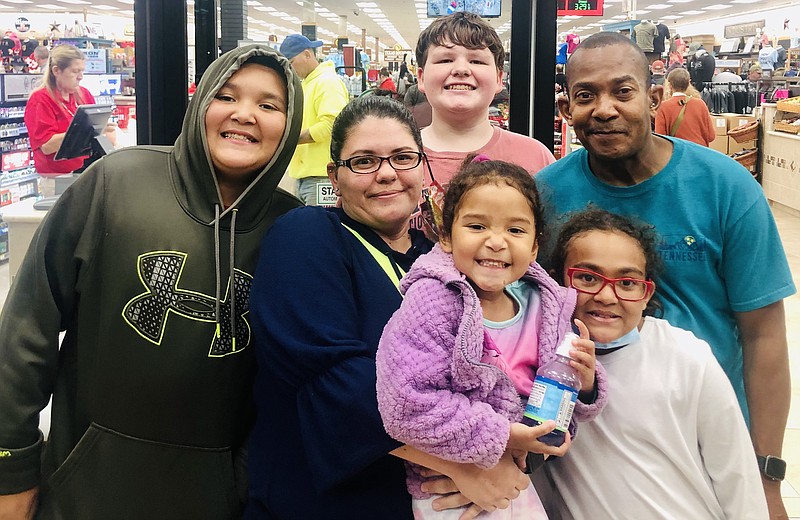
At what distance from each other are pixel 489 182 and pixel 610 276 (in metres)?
0.29

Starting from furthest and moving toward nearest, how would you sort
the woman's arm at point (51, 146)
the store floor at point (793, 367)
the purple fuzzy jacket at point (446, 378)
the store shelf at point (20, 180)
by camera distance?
the store shelf at point (20, 180) → the woman's arm at point (51, 146) → the store floor at point (793, 367) → the purple fuzzy jacket at point (446, 378)

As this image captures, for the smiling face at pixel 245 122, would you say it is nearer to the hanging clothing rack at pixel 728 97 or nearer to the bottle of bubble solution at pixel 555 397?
the bottle of bubble solution at pixel 555 397

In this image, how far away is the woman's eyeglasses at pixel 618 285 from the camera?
4.28 ft


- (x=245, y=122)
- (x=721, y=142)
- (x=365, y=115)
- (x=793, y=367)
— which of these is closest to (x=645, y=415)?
(x=365, y=115)

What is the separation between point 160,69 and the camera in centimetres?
232

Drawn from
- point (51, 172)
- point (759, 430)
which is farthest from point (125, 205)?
point (51, 172)

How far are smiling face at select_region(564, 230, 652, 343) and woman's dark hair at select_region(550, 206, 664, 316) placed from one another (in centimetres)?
2

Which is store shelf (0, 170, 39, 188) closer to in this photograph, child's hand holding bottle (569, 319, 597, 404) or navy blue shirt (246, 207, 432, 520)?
navy blue shirt (246, 207, 432, 520)

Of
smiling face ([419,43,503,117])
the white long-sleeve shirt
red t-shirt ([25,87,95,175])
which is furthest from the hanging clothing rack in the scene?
the white long-sleeve shirt

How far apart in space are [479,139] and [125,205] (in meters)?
0.99

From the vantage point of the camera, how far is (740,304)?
4.76ft

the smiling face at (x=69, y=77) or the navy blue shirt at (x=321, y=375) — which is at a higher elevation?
the smiling face at (x=69, y=77)

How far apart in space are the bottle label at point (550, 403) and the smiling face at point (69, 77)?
4538mm

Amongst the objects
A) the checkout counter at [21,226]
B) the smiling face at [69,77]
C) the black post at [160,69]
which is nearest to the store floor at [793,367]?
the checkout counter at [21,226]
